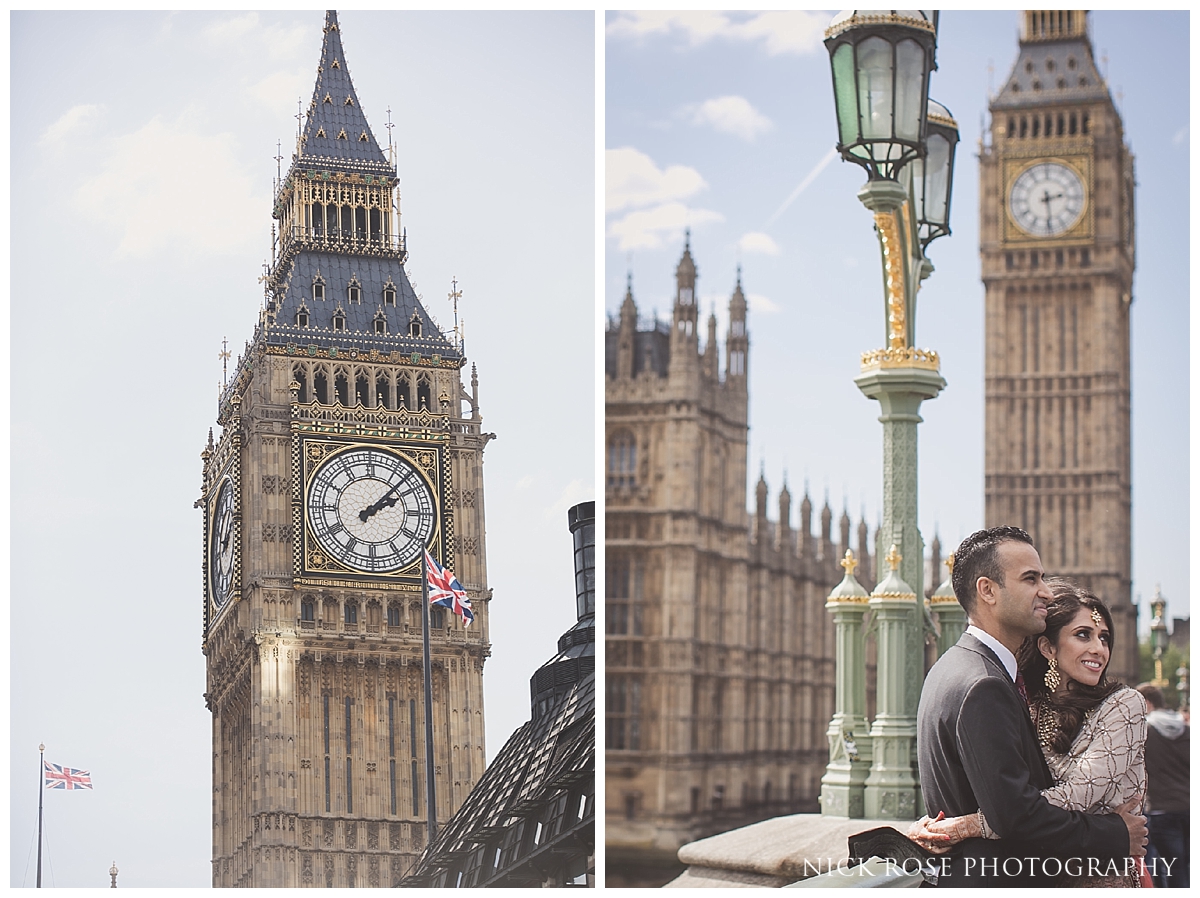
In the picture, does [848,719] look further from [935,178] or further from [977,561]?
[935,178]

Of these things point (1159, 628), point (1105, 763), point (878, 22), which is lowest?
point (1159, 628)

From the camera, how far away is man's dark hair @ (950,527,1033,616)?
13.2ft

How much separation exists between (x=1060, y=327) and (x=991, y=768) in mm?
30855

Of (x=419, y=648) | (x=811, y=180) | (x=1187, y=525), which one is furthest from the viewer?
(x=811, y=180)

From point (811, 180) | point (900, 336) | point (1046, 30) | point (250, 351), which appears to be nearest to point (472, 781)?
point (250, 351)

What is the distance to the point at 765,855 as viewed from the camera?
5.29 meters

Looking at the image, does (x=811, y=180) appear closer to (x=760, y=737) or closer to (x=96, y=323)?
(x=96, y=323)

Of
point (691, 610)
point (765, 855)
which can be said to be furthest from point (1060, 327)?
point (765, 855)

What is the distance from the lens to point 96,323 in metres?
8.30

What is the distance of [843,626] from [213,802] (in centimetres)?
341

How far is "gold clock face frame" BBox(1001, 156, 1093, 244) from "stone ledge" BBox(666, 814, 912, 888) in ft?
79.3

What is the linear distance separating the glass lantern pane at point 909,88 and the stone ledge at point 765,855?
2.52 meters

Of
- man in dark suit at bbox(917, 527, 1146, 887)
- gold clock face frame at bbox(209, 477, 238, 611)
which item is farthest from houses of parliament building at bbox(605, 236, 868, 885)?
man in dark suit at bbox(917, 527, 1146, 887)

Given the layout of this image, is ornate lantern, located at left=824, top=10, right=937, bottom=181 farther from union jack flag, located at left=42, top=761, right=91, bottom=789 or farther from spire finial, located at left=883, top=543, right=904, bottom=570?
union jack flag, located at left=42, top=761, right=91, bottom=789
